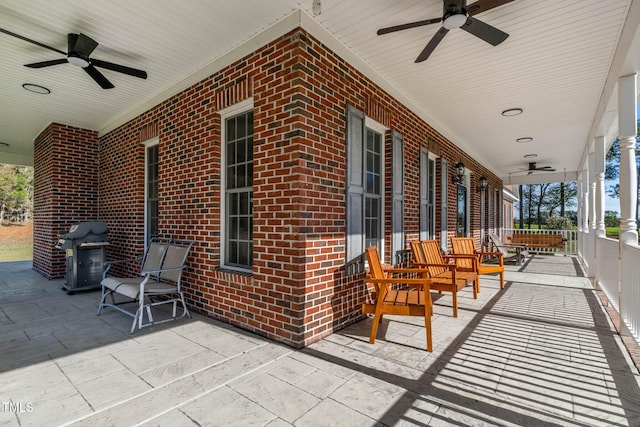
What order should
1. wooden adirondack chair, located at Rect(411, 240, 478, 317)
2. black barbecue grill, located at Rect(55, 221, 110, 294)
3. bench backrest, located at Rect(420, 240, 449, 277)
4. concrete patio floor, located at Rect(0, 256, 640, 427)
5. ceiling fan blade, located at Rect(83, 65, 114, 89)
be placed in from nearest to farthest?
concrete patio floor, located at Rect(0, 256, 640, 427) → ceiling fan blade, located at Rect(83, 65, 114, 89) → wooden adirondack chair, located at Rect(411, 240, 478, 317) → bench backrest, located at Rect(420, 240, 449, 277) → black barbecue grill, located at Rect(55, 221, 110, 294)

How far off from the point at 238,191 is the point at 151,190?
2364mm

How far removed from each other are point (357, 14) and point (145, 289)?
11.5 ft

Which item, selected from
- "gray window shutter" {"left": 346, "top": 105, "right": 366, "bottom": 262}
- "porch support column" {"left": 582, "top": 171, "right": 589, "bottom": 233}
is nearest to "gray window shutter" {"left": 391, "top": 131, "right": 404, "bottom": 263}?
"gray window shutter" {"left": 346, "top": 105, "right": 366, "bottom": 262}

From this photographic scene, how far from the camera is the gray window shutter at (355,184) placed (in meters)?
3.47

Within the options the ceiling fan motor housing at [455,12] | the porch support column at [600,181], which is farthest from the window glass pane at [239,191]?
the porch support column at [600,181]

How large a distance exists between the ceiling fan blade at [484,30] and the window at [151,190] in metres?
4.62

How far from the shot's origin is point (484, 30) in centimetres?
256

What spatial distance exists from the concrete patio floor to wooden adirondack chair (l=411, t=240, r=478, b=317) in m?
0.35

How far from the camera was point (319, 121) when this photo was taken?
3.12 meters

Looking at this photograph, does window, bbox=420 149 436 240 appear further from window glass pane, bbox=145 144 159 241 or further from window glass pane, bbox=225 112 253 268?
window glass pane, bbox=145 144 159 241

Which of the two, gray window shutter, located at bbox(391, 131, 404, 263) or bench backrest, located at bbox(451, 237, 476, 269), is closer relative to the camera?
gray window shutter, located at bbox(391, 131, 404, 263)

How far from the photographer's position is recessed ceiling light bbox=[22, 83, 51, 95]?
14.5ft

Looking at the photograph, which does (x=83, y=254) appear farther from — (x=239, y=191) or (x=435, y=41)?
(x=435, y=41)

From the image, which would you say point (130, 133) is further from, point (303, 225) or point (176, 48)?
point (303, 225)
